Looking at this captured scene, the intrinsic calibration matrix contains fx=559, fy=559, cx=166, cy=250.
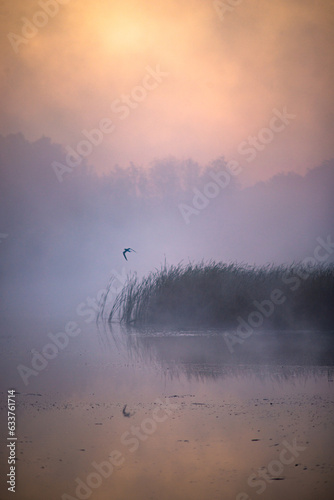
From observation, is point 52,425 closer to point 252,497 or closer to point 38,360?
point 252,497

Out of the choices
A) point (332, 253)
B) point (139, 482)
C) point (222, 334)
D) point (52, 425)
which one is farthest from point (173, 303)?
point (139, 482)

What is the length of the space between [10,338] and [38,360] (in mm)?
1734

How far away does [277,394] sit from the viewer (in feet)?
10.9
